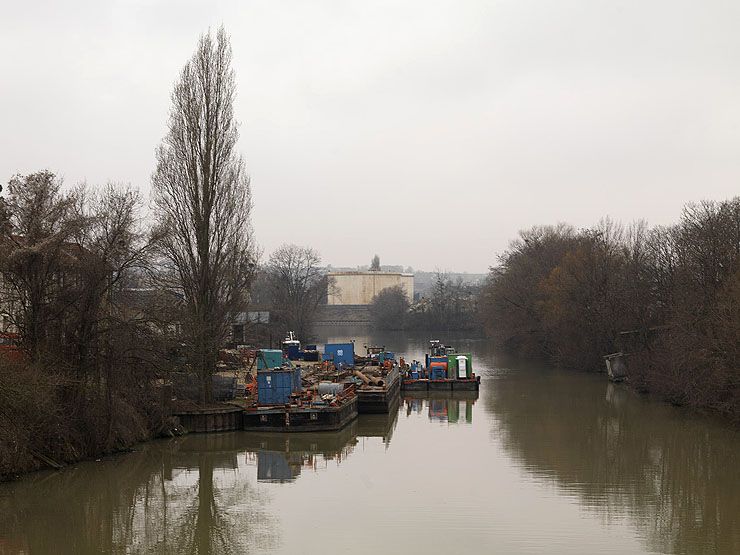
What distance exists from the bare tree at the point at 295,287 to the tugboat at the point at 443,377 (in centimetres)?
2810

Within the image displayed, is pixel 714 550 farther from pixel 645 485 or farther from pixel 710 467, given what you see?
pixel 710 467

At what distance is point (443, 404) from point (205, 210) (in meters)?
14.5

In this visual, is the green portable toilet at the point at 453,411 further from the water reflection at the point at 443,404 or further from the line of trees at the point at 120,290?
the line of trees at the point at 120,290

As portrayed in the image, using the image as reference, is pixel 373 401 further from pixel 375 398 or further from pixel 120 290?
pixel 120 290

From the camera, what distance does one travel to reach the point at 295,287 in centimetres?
8056

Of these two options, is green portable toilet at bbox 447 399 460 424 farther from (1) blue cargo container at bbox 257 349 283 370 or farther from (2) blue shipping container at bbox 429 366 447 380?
(1) blue cargo container at bbox 257 349 283 370

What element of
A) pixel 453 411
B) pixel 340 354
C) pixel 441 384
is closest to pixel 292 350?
pixel 340 354

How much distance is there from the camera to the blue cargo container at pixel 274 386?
27.9 metres

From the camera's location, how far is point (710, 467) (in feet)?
73.4

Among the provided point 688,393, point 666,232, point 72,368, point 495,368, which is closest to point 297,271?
point 495,368

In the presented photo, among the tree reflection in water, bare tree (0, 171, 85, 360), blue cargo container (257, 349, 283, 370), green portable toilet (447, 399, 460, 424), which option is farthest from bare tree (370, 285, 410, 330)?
bare tree (0, 171, 85, 360)

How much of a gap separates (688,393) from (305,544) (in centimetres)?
2103

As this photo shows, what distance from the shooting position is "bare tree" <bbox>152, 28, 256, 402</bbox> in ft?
93.5

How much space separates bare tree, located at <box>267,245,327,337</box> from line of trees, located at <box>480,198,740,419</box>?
57.7ft
